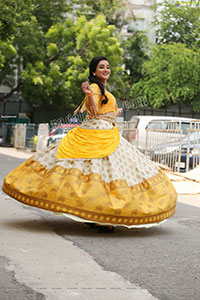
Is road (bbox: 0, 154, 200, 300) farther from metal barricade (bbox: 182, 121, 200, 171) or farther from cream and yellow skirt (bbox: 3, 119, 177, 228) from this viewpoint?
metal barricade (bbox: 182, 121, 200, 171)

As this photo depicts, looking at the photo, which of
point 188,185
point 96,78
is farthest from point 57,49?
point 96,78

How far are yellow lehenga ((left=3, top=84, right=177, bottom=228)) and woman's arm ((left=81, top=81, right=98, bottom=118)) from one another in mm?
72

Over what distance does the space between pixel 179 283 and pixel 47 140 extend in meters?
21.2

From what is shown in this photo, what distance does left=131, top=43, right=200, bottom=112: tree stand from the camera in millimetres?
34531

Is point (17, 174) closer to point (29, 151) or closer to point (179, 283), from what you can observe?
point (179, 283)

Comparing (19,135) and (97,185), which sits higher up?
(97,185)

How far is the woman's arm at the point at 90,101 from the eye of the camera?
652cm

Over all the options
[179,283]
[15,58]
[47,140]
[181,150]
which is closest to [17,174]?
[179,283]

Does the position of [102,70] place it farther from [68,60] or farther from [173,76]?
[68,60]

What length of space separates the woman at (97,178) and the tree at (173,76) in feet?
92.1

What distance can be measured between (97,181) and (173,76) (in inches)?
A: 1147

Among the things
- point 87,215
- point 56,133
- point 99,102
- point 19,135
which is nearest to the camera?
point 87,215

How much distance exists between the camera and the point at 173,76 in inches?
1372

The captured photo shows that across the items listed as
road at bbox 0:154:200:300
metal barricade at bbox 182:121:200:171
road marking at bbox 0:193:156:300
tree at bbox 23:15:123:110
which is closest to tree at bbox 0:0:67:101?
tree at bbox 23:15:123:110
